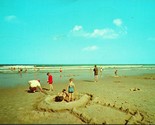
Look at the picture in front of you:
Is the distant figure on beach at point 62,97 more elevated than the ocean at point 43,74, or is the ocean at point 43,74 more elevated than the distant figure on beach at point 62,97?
the distant figure on beach at point 62,97

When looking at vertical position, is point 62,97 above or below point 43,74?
above

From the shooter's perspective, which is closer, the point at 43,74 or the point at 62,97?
the point at 62,97

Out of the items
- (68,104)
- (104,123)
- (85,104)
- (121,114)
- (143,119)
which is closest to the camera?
(104,123)

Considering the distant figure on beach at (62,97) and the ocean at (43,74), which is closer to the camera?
the distant figure on beach at (62,97)

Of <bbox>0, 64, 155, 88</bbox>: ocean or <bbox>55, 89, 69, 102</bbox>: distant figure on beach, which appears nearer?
<bbox>55, 89, 69, 102</bbox>: distant figure on beach

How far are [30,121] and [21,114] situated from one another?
45.8 inches

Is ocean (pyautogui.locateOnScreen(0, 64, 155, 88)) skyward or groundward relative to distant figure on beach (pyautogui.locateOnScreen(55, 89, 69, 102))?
groundward

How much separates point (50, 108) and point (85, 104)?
6.85 feet

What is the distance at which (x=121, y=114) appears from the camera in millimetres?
8234

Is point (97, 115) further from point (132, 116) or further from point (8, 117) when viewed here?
point (8, 117)

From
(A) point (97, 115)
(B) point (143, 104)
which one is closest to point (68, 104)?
(A) point (97, 115)

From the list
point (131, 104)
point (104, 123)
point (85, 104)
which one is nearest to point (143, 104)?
point (131, 104)

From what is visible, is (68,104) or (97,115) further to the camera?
(68,104)

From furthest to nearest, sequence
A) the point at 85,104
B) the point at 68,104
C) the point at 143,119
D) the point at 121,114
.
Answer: the point at 85,104
the point at 68,104
the point at 121,114
the point at 143,119
